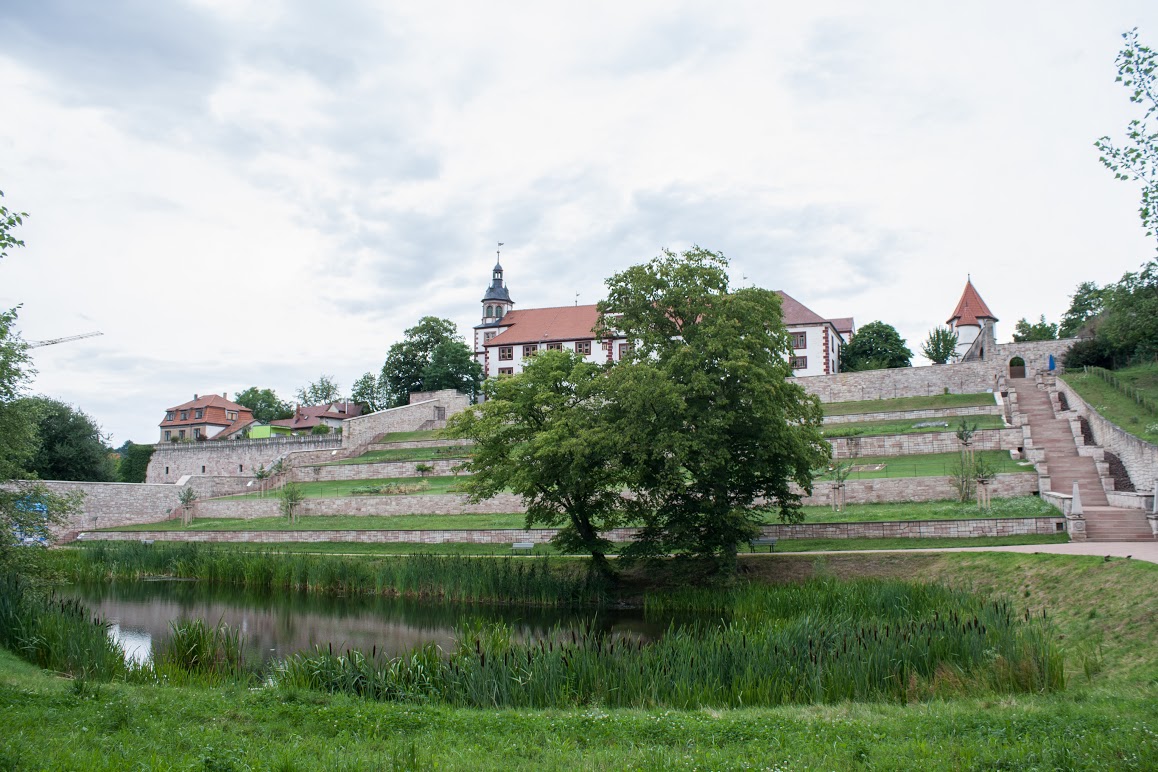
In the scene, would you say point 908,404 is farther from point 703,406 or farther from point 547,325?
point 547,325

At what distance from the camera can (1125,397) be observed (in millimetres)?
40500

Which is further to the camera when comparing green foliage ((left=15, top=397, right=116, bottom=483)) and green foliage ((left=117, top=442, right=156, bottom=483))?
green foliage ((left=117, top=442, right=156, bottom=483))

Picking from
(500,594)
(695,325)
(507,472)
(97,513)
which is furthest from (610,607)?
(97,513)

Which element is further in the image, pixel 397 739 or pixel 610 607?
pixel 610 607

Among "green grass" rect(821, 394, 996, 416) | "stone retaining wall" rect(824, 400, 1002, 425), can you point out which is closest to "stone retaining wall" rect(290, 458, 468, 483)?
"green grass" rect(821, 394, 996, 416)

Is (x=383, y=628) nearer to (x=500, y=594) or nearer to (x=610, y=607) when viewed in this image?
(x=500, y=594)

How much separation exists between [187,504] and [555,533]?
2654 cm

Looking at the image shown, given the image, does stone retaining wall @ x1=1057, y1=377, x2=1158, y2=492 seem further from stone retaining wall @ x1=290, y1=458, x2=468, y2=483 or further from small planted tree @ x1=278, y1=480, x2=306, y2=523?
small planted tree @ x1=278, y1=480, x2=306, y2=523

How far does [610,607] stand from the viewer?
2492cm

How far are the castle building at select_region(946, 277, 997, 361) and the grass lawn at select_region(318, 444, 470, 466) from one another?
45.8m

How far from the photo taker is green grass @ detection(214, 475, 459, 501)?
151 ft

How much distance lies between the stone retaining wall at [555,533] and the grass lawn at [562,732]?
13823mm

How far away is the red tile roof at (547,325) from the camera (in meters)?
80.1

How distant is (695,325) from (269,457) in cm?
5102
